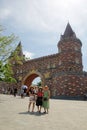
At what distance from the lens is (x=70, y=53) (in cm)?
4203

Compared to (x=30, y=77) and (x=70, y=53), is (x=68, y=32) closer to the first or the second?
(x=70, y=53)

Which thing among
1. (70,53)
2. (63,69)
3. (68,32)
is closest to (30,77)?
(63,69)

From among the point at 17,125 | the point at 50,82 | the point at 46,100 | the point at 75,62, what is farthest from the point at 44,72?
the point at 17,125

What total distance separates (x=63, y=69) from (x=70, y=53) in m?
3.33

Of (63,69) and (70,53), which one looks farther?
(63,69)

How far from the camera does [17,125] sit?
8414 millimetres

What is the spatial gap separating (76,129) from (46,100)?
5.29 m

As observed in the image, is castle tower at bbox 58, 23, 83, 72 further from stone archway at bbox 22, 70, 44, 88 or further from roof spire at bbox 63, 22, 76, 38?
stone archway at bbox 22, 70, 44, 88

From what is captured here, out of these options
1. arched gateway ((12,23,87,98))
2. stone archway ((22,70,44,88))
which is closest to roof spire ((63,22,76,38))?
arched gateway ((12,23,87,98))

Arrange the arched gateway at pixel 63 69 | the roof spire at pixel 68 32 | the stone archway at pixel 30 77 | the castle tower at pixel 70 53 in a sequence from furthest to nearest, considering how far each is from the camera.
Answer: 1. the stone archway at pixel 30 77
2. the roof spire at pixel 68 32
3. the castle tower at pixel 70 53
4. the arched gateway at pixel 63 69

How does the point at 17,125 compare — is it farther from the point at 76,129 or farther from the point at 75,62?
the point at 75,62

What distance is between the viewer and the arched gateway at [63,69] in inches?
1519

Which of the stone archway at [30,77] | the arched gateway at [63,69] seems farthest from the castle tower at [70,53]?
the stone archway at [30,77]

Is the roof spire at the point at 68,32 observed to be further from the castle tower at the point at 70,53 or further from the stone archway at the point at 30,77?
the stone archway at the point at 30,77
